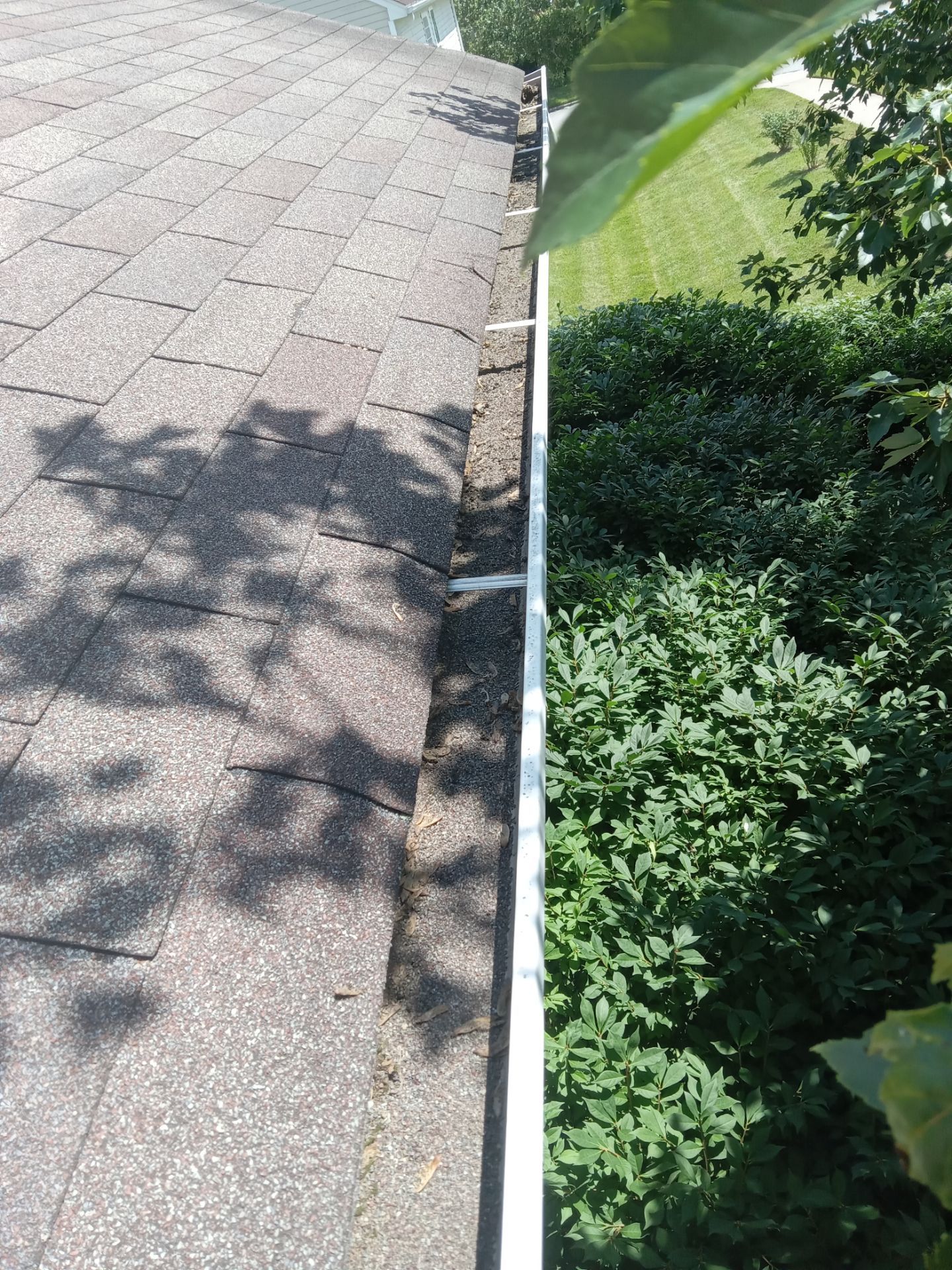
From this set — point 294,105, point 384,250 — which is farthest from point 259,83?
point 384,250

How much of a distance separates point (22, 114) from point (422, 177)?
214 cm

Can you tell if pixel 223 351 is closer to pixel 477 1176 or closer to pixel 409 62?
pixel 477 1176

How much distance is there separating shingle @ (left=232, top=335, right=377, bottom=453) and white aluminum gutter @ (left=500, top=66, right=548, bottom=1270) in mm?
675

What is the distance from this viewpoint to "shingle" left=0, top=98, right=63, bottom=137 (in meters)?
4.72

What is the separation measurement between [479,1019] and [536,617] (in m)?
1.13

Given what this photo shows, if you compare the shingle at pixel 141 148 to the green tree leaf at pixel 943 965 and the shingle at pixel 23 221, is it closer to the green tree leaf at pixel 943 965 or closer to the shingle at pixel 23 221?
the shingle at pixel 23 221

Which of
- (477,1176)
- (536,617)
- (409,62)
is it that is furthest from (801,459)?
(409,62)

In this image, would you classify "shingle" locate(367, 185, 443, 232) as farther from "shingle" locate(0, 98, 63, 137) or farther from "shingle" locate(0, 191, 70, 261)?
"shingle" locate(0, 98, 63, 137)

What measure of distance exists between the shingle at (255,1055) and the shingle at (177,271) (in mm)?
2300

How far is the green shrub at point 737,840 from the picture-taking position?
2369 mm

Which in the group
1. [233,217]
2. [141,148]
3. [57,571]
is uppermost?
[141,148]

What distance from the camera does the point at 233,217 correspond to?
13.7 feet

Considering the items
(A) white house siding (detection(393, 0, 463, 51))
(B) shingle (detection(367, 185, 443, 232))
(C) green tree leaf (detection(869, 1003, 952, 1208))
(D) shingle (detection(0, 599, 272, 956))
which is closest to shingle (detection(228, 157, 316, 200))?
(B) shingle (detection(367, 185, 443, 232))

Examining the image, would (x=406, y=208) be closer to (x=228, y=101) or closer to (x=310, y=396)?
(x=228, y=101)
